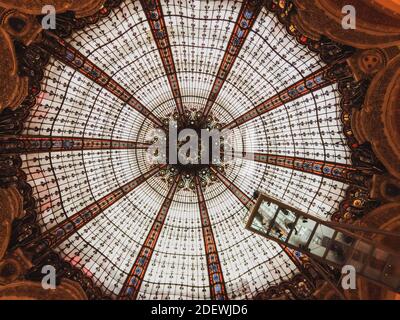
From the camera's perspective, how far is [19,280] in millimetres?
13102

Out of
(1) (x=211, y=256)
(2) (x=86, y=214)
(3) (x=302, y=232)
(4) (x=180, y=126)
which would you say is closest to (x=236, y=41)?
(4) (x=180, y=126)

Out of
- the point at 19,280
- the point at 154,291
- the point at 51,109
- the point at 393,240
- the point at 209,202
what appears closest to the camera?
the point at 393,240

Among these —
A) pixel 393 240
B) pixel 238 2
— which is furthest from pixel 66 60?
pixel 393 240

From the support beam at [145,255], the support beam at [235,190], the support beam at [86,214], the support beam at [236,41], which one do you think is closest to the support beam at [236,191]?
the support beam at [235,190]

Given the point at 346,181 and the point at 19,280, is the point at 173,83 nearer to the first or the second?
the point at 346,181

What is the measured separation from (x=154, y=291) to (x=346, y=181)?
10072 millimetres

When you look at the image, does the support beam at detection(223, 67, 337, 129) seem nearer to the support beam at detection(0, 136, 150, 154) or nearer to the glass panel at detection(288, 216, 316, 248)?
the support beam at detection(0, 136, 150, 154)

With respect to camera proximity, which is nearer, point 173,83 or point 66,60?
point 66,60

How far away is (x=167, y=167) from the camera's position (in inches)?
680

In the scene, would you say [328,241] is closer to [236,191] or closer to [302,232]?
[302,232]

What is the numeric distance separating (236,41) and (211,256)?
1013 cm

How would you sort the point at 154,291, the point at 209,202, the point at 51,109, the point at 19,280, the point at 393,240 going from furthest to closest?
the point at 209,202
the point at 154,291
the point at 51,109
the point at 19,280
the point at 393,240

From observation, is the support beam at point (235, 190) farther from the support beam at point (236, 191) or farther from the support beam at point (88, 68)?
the support beam at point (88, 68)

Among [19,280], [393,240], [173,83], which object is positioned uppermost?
[173,83]
